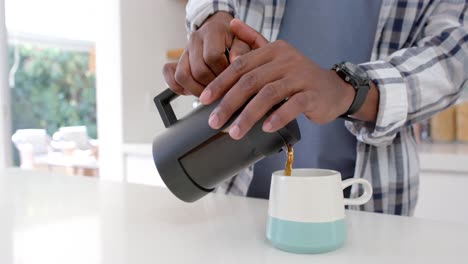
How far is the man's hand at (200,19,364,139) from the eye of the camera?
0.45 m

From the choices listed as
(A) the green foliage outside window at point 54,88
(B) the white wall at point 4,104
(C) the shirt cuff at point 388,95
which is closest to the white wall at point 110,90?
(B) the white wall at point 4,104

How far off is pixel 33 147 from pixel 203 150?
8.74 ft

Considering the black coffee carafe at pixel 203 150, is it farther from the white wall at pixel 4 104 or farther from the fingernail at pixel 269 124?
the white wall at pixel 4 104

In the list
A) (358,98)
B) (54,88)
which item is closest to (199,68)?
(358,98)

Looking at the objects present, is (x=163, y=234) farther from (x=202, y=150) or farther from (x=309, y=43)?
(x=309, y=43)

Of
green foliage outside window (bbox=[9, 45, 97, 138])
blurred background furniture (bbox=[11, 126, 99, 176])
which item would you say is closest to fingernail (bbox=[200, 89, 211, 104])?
blurred background furniture (bbox=[11, 126, 99, 176])

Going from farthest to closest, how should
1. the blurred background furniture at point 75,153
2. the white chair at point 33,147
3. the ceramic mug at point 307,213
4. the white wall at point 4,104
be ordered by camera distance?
the blurred background furniture at point 75,153 < the white chair at point 33,147 < the white wall at point 4,104 < the ceramic mug at point 307,213

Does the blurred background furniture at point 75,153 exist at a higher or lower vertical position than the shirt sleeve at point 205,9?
lower

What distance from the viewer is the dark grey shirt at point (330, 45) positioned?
84 cm

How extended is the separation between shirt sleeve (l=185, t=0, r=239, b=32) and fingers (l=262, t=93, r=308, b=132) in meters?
0.40

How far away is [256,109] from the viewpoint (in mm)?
449

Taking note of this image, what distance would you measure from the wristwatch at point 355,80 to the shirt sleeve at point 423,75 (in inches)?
1.8

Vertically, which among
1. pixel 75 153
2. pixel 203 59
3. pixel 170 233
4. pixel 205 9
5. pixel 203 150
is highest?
pixel 205 9

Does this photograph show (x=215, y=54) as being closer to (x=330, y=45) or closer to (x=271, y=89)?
(x=271, y=89)
